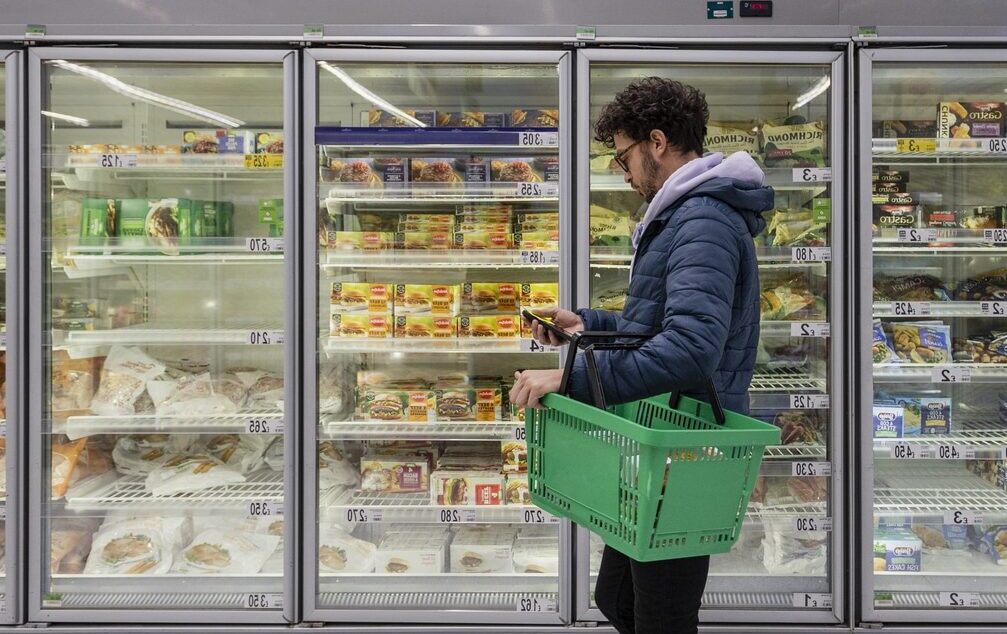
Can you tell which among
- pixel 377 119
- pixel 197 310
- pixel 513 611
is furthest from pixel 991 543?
pixel 197 310

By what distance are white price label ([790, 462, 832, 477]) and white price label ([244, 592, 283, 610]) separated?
6.21 feet

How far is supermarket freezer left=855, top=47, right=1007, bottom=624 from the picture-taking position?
256 cm

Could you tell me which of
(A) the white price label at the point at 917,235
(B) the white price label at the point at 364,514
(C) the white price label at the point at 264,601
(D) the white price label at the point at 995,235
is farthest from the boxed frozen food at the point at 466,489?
(D) the white price label at the point at 995,235

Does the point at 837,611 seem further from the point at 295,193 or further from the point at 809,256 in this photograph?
the point at 295,193

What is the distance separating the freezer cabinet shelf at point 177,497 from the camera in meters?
2.67

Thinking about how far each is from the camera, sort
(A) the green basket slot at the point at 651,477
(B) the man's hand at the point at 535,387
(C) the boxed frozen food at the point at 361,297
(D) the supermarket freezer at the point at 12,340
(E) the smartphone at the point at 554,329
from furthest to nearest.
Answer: (C) the boxed frozen food at the point at 361,297 → (D) the supermarket freezer at the point at 12,340 → (E) the smartphone at the point at 554,329 → (B) the man's hand at the point at 535,387 → (A) the green basket slot at the point at 651,477

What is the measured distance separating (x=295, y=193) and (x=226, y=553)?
55.5 inches

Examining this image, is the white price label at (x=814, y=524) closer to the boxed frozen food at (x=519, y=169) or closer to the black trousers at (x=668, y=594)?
the black trousers at (x=668, y=594)

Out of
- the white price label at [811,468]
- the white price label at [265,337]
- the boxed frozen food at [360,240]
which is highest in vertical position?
the boxed frozen food at [360,240]

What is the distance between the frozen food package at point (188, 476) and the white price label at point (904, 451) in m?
2.45

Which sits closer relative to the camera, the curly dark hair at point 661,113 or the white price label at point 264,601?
the curly dark hair at point 661,113

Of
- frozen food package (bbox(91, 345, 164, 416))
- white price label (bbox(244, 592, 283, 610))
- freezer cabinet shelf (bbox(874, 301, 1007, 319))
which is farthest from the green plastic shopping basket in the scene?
frozen food package (bbox(91, 345, 164, 416))

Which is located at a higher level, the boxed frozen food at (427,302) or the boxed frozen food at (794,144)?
the boxed frozen food at (794,144)

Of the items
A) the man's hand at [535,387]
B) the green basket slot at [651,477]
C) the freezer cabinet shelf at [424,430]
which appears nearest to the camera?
the green basket slot at [651,477]
